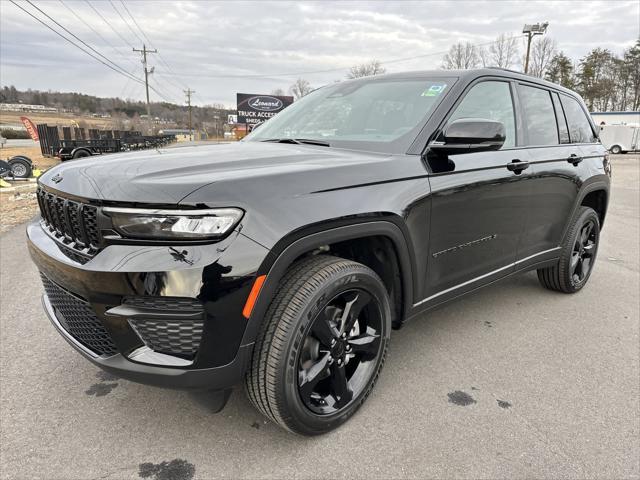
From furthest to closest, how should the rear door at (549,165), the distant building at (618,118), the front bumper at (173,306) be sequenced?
the distant building at (618,118), the rear door at (549,165), the front bumper at (173,306)

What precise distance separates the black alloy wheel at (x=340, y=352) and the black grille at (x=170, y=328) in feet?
1.62

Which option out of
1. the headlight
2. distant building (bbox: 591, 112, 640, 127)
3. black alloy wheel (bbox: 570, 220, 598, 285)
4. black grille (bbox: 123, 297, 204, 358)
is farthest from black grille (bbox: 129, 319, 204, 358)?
distant building (bbox: 591, 112, 640, 127)

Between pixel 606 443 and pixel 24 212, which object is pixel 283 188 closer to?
pixel 606 443

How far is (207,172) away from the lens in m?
1.90

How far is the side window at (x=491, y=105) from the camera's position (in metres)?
2.77

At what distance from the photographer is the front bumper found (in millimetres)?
1641

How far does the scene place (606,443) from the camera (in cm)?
220

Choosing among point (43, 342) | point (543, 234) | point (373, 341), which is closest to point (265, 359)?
point (373, 341)

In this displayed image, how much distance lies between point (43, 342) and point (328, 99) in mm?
2609

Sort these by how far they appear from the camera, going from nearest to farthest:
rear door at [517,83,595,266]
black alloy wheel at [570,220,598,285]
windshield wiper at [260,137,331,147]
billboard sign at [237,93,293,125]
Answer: windshield wiper at [260,137,331,147], rear door at [517,83,595,266], black alloy wheel at [570,220,598,285], billboard sign at [237,93,293,125]

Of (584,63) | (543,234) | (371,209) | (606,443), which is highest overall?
(584,63)

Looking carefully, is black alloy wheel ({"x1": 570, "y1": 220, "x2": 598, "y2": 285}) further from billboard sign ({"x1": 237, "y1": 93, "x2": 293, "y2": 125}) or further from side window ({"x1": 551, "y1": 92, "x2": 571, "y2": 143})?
billboard sign ({"x1": 237, "y1": 93, "x2": 293, "y2": 125})

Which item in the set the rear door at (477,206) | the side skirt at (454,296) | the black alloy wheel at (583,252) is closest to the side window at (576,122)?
the black alloy wheel at (583,252)

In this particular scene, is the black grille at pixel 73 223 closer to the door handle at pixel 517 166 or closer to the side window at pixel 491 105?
the side window at pixel 491 105
